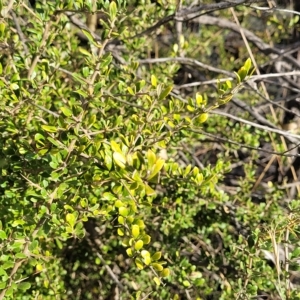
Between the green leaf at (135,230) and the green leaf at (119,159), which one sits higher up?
the green leaf at (119,159)

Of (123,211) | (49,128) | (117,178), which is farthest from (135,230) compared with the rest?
(49,128)

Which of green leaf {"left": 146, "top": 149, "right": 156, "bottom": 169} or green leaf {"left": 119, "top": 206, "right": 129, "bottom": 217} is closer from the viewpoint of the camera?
green leaf {"left": 146, "top": 149, "right": 156, "bottom": 169}

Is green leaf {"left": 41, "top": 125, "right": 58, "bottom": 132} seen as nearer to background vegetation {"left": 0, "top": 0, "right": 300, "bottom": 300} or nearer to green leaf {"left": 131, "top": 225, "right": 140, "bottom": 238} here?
background vegetation {"left": 0, "top": 0, "right": 300, "bottom": 300}

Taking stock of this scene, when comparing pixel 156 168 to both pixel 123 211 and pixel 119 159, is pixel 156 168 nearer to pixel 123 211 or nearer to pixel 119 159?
pixel 119 159

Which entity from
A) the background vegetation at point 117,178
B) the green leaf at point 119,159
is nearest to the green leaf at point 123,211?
the background vegetation at point 117,178

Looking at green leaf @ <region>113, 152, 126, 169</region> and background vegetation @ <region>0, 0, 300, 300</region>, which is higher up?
green leaf @ <region>113, 152, 126, 169</region>

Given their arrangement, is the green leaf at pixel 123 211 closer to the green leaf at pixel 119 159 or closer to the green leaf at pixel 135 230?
the green leaf at pixel 135 230

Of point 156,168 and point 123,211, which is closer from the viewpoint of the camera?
point 156,168

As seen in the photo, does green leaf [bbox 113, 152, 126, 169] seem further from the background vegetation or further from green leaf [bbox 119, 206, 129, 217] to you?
green leaf [bbox 119, 206, 129, 217]

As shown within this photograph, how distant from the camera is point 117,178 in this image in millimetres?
847

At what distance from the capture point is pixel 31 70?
1237 mm

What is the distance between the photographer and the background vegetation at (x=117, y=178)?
3.26 feet

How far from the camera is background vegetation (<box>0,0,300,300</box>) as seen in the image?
0.99m

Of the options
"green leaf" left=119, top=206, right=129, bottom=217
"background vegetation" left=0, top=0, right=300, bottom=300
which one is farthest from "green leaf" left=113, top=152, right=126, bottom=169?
"green leaf" left=119, top=206, right=129, bottom=217
